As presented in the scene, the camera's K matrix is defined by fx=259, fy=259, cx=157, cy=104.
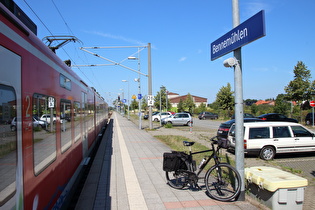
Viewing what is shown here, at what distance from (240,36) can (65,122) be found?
3603 mm

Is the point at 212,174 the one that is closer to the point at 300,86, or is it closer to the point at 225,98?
the point at 300,86

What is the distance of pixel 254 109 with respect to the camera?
4594 cm

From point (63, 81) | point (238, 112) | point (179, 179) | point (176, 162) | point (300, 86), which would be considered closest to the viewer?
point (63, 81)

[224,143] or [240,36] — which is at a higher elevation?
[240,36]

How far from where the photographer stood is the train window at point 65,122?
4.59 meters

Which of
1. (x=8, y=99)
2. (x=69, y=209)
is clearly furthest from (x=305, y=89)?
(x=8, y=99)

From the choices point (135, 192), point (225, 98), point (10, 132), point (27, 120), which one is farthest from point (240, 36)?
point (225, 98)

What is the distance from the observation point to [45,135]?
3.37 m

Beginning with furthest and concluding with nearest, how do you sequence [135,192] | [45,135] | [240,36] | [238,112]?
[135,192], [238,112], [240,36], [45,135]

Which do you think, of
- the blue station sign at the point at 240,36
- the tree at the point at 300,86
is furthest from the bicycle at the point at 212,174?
the tree at the point at 300,86

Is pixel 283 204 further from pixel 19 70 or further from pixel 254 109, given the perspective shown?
pixel 254 109

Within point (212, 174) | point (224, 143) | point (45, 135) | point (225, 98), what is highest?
point (225, 98)

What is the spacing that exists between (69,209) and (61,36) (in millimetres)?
6788

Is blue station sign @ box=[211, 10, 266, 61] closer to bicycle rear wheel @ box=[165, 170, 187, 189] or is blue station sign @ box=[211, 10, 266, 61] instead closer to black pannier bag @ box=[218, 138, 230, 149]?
black pannier bag @ box=[218, 138, 230, 149]
